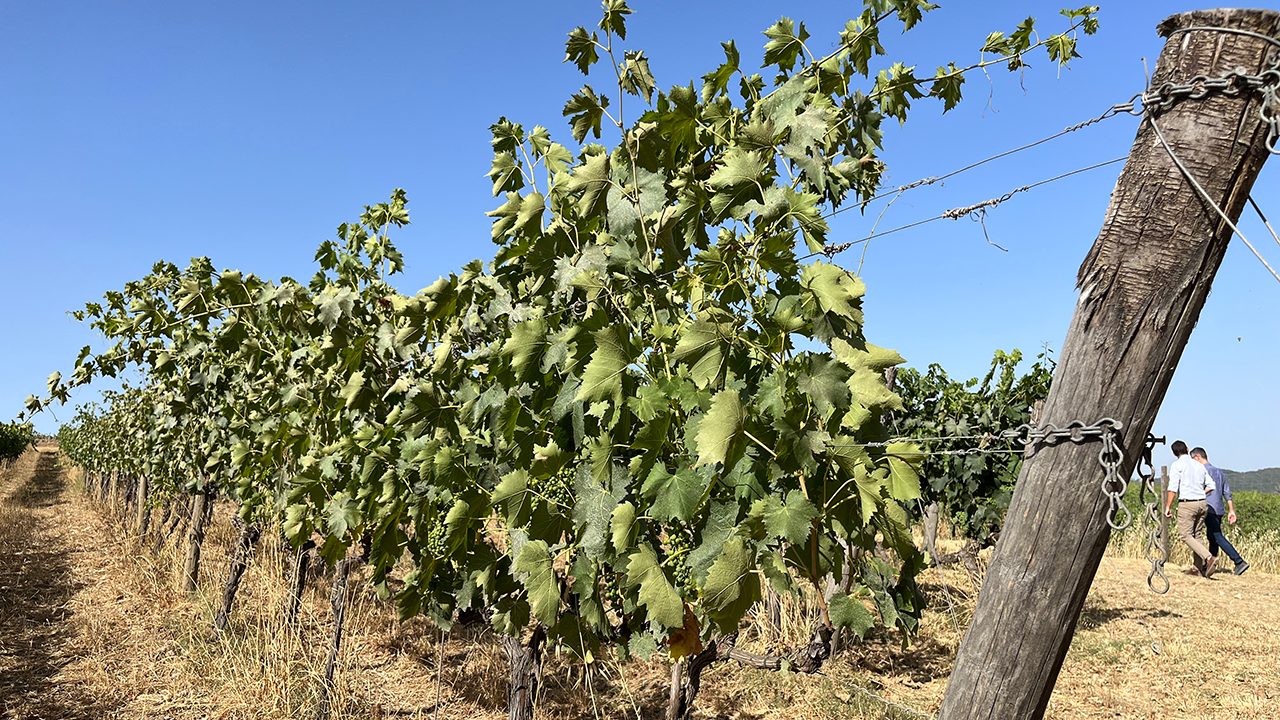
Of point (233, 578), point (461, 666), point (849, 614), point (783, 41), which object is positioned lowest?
point (461, 666)

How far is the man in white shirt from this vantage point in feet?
29.8

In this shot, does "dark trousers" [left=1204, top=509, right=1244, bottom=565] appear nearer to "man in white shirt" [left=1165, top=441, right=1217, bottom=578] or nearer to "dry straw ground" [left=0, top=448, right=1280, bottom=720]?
"man in white shirt" [left=1165, top=441, right=1217, bottom=578]

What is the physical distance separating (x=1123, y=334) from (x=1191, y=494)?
9579mm

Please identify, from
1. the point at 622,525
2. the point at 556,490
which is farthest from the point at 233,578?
the point at 622,525

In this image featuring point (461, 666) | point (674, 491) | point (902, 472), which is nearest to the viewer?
point (902, 472)

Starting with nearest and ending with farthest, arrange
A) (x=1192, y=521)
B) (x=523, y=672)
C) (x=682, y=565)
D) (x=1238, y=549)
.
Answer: (x=682, y=565) → (x=523, y=672) → (x=1192, y=521) → (x=1238, y=549)

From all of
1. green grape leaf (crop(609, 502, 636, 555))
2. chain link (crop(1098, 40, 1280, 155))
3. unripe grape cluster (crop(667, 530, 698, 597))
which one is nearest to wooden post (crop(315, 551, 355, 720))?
unripe grape cluster (crop(667, 530, 698, 597))

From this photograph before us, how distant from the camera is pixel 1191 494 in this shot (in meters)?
9.09

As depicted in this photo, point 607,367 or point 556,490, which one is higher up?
point 607,367

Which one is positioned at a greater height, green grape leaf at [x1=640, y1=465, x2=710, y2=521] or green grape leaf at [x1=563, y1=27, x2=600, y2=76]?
green grape leaf at [x1=563, y1=27, x2=600, y2=76]

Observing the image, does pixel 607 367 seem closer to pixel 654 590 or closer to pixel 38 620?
pixel 654 590

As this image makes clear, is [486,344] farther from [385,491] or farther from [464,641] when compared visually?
[464,641]

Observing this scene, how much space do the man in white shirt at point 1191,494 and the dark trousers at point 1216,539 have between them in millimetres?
293

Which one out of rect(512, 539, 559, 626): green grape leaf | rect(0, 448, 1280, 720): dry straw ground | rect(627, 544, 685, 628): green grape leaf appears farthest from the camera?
rect(0, 448, 1280, 720): dry straw ground
